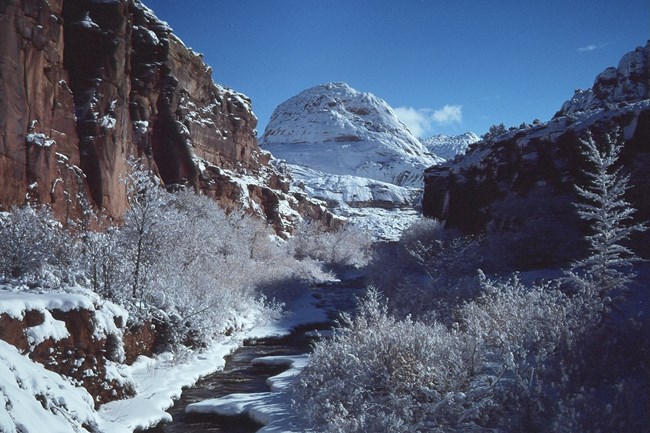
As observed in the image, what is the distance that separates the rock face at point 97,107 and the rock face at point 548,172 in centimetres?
2490

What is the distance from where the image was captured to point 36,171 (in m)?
26.9

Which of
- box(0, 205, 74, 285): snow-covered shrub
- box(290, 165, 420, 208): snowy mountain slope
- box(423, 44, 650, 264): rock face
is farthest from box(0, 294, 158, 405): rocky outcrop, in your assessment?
box(290, 165, 420, 208): snowy mountain slope

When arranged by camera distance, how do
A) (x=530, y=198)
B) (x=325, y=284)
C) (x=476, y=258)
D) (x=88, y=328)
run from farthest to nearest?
(x=325, y=284)
(x=530, y=198)
(x=476, y=258)
(x=88, y=328)

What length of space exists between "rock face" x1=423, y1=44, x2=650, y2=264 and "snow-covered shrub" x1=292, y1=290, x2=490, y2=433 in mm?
18024

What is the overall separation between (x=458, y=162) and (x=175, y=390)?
39.1 meters

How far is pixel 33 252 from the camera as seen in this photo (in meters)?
13.8

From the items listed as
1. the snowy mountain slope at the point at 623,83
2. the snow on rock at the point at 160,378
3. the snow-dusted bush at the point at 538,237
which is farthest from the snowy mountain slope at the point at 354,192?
the snow on rock at the point at 160,378

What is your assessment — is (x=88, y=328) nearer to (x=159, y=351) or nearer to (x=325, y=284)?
(x=159, y=351)

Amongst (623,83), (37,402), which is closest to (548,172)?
(623,83)

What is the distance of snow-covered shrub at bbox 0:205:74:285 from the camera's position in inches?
519

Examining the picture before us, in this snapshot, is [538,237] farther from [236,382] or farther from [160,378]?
[160,378]

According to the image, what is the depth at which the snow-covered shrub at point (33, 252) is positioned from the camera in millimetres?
13177

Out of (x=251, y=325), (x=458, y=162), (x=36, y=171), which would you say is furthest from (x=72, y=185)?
(x=458, y=162)

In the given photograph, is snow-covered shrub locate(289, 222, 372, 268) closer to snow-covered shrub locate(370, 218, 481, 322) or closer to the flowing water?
snow-covered shrub locate(370, 218, 481, 322)
